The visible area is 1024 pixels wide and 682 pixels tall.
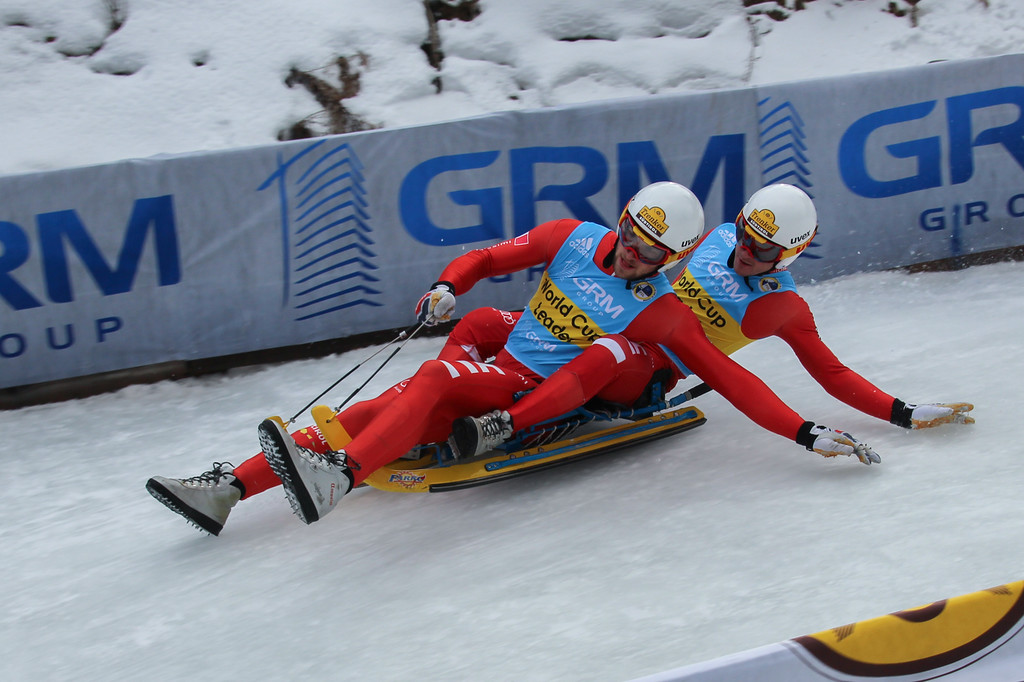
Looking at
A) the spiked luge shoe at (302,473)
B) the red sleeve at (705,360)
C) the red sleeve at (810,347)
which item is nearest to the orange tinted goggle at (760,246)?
the red sleeve at (810,347)

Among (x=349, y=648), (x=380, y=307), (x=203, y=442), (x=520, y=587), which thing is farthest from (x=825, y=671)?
(x=380, y=307)

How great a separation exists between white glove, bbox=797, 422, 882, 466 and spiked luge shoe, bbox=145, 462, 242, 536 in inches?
81.8

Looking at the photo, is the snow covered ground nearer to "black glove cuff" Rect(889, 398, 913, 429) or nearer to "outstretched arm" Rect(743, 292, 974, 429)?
"outstretched arm" Rect(743, 292, 974, 429)

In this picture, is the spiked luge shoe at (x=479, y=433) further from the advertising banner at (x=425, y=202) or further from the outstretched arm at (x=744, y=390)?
the advertising banner at (x=425, y=202)

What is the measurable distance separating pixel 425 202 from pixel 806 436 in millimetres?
2681

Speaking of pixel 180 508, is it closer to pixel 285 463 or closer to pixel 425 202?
pixel 285 463

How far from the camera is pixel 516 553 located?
9.84 ft

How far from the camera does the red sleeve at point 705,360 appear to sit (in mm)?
3467

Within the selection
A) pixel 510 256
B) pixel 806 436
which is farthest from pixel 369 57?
pixel 806 436

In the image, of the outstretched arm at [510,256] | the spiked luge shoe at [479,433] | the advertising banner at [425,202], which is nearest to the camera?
the spiked luge shoe at [479,433]

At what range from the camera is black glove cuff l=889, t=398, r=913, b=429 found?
3633 mm

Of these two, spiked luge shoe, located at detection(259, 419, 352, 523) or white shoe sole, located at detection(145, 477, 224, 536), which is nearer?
spiked luge shoe, located at detection(259, 419, 352, 523)

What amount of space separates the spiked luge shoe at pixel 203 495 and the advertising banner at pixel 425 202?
1.88 metres

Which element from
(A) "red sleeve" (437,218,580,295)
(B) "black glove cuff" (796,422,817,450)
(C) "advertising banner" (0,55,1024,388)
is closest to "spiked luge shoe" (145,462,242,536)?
(A) "red sleeve" (437,218,580,295)
